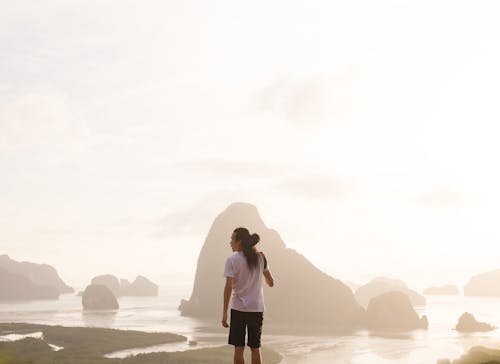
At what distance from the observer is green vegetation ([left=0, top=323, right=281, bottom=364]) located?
2707 inches

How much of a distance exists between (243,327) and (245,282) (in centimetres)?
92

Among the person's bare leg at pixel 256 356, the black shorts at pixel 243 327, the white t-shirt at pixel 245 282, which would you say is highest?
the white t-shirt at pixel 245 282

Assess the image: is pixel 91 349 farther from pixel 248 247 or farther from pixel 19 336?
pixel 248 247

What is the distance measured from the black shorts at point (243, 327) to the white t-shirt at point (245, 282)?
0.38 ft

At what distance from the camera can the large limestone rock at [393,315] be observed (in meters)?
152

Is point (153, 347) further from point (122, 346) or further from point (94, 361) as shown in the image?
point (94, 361)

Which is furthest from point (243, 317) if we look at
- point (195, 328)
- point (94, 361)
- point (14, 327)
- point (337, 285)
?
point (337, 285)

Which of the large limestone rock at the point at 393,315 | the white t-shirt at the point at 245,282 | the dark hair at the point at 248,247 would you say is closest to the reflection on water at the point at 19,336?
the large limestone rock at the point at 393,315

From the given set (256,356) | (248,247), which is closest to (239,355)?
(256,356)

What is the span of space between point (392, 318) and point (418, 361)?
73.9 m

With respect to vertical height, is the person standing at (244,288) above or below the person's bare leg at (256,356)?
above

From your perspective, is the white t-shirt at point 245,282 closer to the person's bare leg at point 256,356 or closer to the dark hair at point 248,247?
the dark hair at point 248,247

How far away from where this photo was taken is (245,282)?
11594 mm

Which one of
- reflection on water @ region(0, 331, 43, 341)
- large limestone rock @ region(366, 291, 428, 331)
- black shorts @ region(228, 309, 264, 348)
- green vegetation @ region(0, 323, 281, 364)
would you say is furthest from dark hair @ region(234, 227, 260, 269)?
large limestone rock @ region(366, 291, 428, 331)
